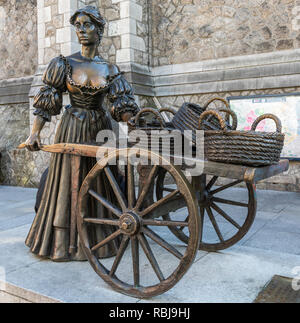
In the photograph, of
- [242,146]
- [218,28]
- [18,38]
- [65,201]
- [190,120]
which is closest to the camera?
[242,146]

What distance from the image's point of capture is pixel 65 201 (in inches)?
106

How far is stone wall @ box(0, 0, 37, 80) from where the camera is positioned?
7969 mm

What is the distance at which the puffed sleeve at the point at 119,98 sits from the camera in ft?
8.91

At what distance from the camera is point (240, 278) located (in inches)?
94.2

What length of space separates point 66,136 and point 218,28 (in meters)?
4.74

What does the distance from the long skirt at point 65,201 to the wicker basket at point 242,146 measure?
109cm

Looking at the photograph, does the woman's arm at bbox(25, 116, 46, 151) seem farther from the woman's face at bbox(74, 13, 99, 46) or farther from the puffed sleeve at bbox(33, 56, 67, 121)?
the woman's face at bbox(74, 13, 99, 46)

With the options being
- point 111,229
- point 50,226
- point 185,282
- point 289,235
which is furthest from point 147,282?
point 289,235

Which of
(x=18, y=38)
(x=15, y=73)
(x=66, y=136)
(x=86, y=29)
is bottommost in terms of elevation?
(x=66, y=136)

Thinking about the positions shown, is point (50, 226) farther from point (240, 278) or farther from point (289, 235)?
point (289, 235)

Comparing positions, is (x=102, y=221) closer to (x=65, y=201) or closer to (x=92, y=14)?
(x=65, y=201)

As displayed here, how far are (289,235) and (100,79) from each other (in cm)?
238

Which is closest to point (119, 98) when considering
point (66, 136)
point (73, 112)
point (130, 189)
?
point (73, 112)

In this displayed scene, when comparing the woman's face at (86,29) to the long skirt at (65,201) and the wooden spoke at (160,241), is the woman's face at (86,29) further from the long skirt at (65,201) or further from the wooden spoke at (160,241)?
the wooden spoke at (160,241)
